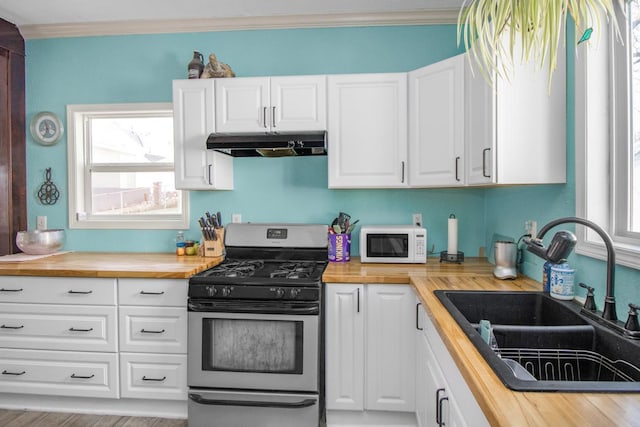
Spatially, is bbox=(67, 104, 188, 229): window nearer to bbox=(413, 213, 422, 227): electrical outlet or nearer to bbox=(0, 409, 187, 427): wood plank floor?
bbox=(0, 409, 187, 427): wood plank floor

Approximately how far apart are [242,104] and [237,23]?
736 millimetres

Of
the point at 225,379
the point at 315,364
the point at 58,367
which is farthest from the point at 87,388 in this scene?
the point at 315,364

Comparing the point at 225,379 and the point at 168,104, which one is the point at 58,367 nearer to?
the point at 225,379

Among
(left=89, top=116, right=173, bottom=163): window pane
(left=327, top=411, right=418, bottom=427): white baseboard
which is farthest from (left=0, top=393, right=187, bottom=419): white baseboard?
(left=89, top=116, right=173, bottom=163): window pane

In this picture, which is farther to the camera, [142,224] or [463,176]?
Answer: [142,224]

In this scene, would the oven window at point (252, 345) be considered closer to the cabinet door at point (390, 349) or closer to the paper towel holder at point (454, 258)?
the cabinet door at point (390, 349)

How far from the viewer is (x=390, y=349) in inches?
80.7

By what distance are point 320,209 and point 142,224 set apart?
55.5 inches

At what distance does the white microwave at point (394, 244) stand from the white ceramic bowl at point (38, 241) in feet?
7.44

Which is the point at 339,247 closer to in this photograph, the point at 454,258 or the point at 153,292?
the point at 454,258

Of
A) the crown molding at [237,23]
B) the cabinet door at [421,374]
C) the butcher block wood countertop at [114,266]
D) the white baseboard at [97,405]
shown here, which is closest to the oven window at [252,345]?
the butcher block wood countertop at [114,266]

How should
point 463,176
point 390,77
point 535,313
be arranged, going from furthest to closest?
point 390,77 → point 463,176 → point 535,313

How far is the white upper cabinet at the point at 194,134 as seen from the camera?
8.12 feet

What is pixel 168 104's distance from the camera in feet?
9.25
